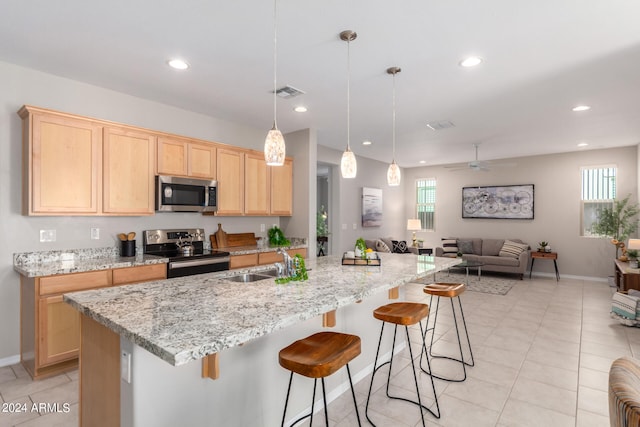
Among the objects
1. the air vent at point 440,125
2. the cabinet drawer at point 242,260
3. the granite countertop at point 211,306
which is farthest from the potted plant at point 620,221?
the cabinet drawer at point 242,260

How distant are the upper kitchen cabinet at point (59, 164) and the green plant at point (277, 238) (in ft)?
7.72

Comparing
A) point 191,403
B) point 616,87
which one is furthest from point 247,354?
point 616,87

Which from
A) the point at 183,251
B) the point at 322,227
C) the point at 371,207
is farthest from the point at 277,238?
the point at 371,207

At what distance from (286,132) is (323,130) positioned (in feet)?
1.94

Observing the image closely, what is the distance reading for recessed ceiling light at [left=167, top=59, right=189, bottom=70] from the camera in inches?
114

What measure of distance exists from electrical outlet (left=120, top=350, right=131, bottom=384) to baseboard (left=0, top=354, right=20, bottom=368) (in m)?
2.61

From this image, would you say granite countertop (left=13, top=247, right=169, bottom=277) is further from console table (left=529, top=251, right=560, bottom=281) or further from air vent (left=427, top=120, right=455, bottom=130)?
console table (left=529, top=251, right=560, bottom=281)

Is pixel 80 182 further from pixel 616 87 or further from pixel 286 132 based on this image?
pixel 616 87

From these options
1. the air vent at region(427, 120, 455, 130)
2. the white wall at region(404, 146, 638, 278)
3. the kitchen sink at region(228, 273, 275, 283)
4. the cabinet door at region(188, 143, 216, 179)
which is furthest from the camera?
the white wall at region(404, 146, 638, 278)

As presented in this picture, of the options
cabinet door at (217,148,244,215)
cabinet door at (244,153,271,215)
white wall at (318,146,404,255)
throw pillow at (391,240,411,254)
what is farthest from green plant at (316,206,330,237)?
cabinet door at (217,148,244,215)

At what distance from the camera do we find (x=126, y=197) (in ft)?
11.6

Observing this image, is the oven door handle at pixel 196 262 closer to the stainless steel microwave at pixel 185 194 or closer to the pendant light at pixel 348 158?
the stainless steel microwave at pixel 185 194

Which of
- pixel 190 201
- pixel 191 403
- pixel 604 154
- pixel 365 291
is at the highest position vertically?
pixel 604 154

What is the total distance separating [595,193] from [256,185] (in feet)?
22.6
